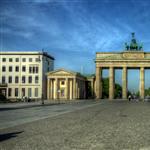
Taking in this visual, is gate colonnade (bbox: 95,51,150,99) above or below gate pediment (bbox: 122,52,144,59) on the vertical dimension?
below

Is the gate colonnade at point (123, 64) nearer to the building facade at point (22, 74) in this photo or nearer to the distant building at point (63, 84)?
the distant building at point (63, 84)

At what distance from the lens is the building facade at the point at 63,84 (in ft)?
449

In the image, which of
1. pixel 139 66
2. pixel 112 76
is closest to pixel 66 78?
pixel 112 76

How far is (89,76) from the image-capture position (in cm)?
17312

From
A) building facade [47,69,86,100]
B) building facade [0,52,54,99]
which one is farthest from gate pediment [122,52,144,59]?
building facade [0,52,54,99]

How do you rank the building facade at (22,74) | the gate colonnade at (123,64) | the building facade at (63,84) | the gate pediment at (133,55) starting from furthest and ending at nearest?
the building facade at (63,84), the gate pediment at (133,55), the gate colonnade at (123,64), the building facade at (22,74)

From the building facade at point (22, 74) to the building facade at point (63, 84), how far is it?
5.17m

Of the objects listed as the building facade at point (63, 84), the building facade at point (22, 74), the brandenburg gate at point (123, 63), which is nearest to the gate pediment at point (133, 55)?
the brandenburg gate at point (123, 63)

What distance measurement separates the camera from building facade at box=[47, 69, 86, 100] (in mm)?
137000

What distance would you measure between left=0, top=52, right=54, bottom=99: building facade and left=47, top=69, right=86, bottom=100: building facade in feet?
16.9

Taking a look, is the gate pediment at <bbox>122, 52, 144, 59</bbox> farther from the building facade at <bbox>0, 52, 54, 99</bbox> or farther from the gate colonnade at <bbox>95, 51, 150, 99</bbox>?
the building facade at <bbox>0, 52, 54, 99</bbox>

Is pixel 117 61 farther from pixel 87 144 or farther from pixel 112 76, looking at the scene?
pixel 87 144

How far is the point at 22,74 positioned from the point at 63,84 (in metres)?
16.6

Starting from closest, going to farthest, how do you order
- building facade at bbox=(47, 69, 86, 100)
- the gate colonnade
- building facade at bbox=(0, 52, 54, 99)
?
building facade at bbox=(0, 52, 54, 99), the gate colonnade, building facade at bbox=(47, 69, 86, 100)
